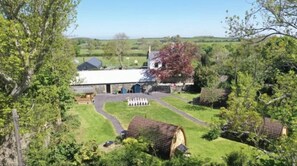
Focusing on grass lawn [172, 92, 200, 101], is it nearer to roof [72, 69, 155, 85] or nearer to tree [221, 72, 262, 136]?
roof [72, 69, 155, 85]

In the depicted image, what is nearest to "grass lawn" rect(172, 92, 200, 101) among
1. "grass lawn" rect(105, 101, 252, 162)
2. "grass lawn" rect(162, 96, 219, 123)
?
"grass lawn" rect(162, 96, 219, 123)

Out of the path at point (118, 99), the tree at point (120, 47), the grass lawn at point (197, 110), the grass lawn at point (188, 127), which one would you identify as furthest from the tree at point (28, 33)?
the tree at point (120, 47)

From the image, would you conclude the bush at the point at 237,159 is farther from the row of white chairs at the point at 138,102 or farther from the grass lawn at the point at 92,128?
the row of white chairs at the point at 138,102

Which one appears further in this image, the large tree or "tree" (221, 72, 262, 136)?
the large tree

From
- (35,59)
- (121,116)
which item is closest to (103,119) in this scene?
(121,116)

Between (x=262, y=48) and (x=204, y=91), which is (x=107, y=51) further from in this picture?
(x=262, y=48)

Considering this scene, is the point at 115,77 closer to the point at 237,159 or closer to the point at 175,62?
the point at 175,62
